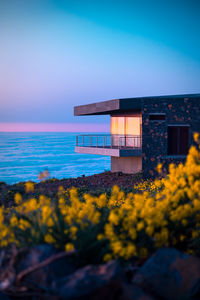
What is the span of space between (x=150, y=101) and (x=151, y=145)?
2.95 m

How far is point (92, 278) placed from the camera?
353 centimetres

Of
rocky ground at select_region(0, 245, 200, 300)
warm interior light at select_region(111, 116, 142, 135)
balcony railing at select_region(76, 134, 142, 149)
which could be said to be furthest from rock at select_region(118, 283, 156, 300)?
warm interior light at select_region(111, 116, 142, 135)

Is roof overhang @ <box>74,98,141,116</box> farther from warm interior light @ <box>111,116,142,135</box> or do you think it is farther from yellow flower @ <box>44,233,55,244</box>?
yellow flower @ <box>44,233,55,244</box>

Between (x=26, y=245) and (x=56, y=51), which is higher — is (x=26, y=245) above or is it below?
below

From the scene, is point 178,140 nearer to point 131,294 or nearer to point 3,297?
point 3,297

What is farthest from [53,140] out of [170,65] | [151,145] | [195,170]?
[195,170]

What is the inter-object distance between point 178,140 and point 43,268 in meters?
18.6

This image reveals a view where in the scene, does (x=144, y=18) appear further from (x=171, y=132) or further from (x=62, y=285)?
(x=62, y=285)

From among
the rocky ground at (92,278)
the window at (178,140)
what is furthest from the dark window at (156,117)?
the rocky ground at (92,278)

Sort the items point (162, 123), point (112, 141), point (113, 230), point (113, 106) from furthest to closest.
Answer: point (112, 141), point (113, 106), point (162, 123), point (113, 230)

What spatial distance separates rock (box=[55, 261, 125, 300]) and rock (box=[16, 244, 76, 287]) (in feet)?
0.84

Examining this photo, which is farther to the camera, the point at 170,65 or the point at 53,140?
the point at 53,140

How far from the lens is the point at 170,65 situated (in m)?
37.2

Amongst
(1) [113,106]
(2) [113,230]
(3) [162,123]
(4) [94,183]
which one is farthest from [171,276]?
(4) [94,183]
